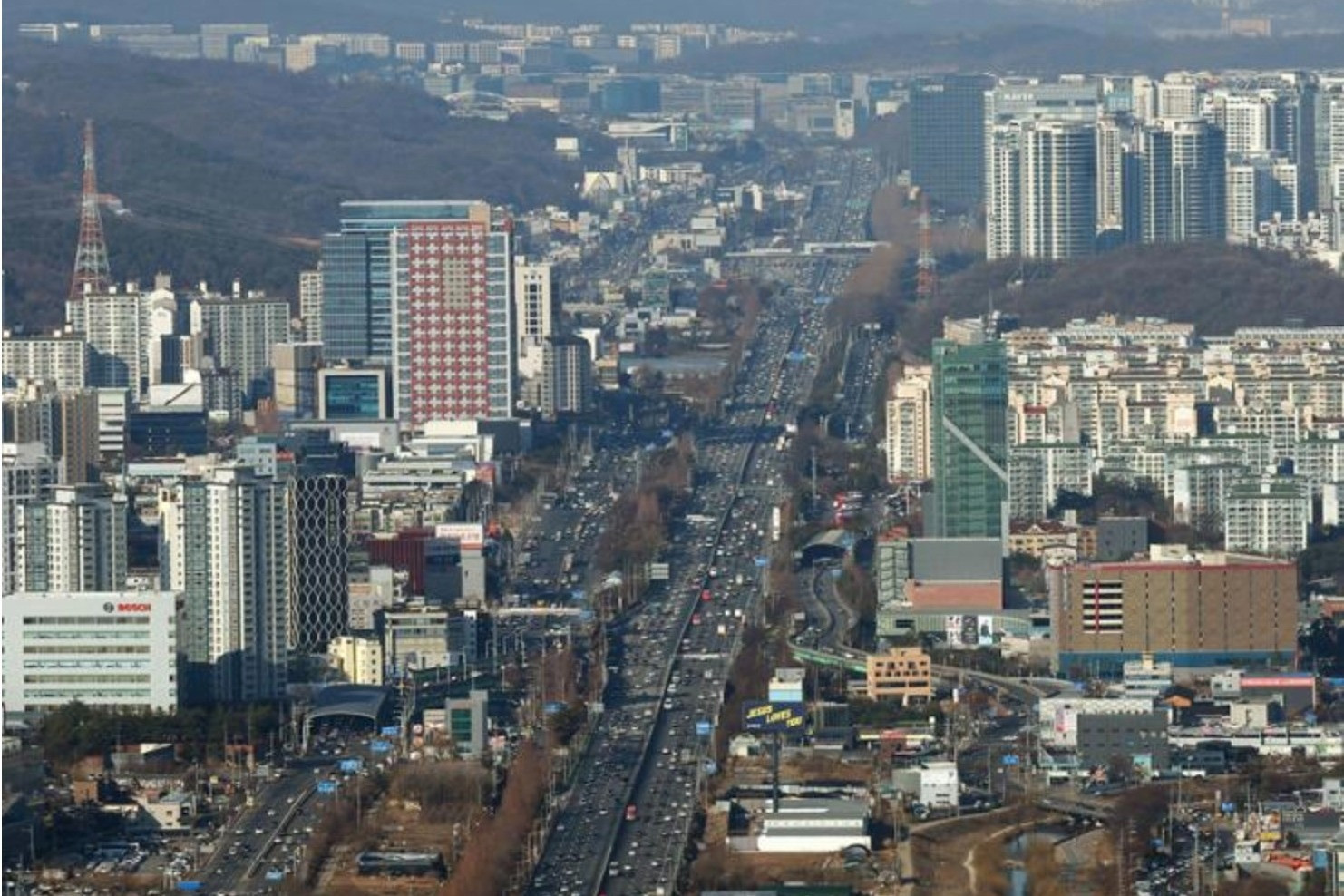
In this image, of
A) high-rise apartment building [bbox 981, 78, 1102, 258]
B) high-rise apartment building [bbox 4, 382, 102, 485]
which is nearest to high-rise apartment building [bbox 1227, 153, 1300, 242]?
high-rise apartment building [bbox 981, 78, 1102, 258]

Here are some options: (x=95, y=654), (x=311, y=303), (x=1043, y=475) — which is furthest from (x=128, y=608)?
(x=311, y=303)

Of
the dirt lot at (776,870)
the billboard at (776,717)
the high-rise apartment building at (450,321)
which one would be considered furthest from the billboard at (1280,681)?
the high-rise apartment building at (450,321)

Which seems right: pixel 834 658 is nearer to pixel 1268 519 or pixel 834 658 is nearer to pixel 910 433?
pixel 1268 519

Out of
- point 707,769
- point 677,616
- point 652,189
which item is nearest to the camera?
point 707,769

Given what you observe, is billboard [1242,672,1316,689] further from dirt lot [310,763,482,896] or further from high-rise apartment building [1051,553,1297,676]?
dirt lot [310,763,482,896]

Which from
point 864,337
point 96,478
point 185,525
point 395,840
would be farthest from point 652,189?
point 395,840

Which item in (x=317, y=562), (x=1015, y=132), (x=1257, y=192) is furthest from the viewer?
(x=1257, y=192)

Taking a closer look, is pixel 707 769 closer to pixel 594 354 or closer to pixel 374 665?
pixel 374 665
